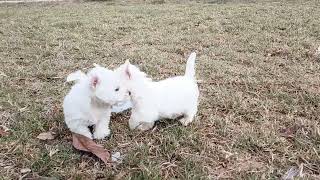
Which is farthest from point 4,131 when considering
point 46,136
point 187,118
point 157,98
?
point 187,118

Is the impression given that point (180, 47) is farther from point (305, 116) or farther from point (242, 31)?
point (305, 116)

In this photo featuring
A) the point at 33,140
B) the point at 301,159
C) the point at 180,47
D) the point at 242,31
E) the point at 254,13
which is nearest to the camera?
the point at 301,159

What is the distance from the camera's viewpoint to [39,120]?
11.9ft

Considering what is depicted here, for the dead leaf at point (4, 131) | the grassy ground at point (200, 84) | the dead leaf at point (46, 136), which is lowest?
the grassy ground at point (200, 84)

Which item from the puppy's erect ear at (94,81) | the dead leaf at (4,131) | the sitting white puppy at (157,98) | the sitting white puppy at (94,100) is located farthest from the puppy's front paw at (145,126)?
the dead leaf at (4,131)

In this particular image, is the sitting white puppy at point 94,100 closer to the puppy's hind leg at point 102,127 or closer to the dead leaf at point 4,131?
the puppy's hind leg at point 102,127

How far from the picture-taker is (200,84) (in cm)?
454

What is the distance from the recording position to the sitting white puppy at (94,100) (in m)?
2.98

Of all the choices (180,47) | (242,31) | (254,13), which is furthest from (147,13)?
(180,47)

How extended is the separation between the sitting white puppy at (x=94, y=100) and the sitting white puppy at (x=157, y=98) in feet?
0.42

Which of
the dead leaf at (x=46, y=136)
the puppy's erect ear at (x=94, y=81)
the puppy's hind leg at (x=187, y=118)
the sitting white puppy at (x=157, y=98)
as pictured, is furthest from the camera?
the puppy's hind leg at (x=187, y=118)

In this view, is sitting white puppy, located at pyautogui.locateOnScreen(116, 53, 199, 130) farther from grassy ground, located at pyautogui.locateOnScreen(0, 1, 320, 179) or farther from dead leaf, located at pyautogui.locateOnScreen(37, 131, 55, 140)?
dead leaf, located at pyautogui.locateOnScreen(37, 131, 55, 140)

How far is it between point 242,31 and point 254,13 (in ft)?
5.32

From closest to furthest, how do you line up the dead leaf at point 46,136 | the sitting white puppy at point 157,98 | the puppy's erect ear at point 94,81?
the puppy's erect ear at point 94,81
the sitting white puppy at point 157,98
the dead leaf at point 46,136
